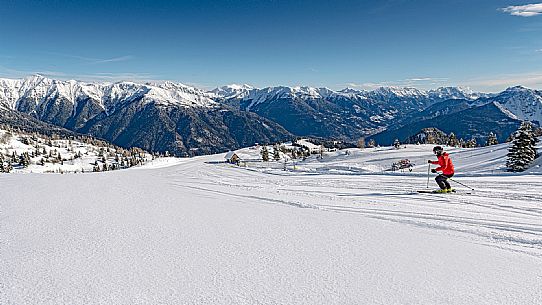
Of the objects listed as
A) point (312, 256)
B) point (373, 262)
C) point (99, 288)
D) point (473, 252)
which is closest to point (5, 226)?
point (99, 288)

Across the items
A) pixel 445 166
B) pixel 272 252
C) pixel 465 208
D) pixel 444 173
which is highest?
pixel 445 166

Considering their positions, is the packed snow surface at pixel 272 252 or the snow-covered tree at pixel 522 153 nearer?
the packed snow surface at pixel 272 252

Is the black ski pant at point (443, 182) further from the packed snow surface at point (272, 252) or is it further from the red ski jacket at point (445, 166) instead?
the packed snow surface at point (272, 252)

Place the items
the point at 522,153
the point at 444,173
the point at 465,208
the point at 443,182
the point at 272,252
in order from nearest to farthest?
the point at 272,252 < the point at 465,208 < the point at 443,182 < the point at 444,173 < the point at 522,153

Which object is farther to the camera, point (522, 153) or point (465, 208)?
point (522, 153)

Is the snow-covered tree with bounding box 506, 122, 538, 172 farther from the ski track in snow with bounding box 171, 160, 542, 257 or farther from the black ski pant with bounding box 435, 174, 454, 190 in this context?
the black ski pant with bounding box 435, 174, 454, 190

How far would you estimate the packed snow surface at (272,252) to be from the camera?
3916 millimetres

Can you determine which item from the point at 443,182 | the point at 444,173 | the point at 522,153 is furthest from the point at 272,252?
the point at 522,153

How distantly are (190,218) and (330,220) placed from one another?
3.32 metres

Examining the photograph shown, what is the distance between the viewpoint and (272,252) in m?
5.27

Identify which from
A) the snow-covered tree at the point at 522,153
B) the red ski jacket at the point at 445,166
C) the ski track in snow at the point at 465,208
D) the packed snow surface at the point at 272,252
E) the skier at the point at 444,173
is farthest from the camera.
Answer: the snow-covered tree at the point at 522,153

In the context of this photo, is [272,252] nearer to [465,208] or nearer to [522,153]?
[465,208]

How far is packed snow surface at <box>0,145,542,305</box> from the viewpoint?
3.92 meters

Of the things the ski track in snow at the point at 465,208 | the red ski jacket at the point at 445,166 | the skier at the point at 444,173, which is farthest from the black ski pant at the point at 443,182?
the ski track in snow at the point at 465,208
